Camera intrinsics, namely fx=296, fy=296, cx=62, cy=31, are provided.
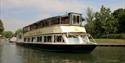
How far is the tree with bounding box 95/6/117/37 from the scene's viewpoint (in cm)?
7638

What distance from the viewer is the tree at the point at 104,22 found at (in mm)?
76375

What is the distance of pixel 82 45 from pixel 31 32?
2166 cm

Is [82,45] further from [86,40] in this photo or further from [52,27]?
[52,27]

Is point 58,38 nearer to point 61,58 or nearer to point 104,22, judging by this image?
point 61,58

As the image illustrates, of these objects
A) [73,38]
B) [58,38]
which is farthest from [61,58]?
[58,38]

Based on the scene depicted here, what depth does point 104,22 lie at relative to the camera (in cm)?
7656

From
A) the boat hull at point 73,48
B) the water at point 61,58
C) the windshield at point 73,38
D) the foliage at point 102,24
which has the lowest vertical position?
the water at point 61,58

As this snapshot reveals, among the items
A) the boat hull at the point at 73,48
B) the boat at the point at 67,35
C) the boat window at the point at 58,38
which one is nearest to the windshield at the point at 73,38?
the boat at the point at 67,35

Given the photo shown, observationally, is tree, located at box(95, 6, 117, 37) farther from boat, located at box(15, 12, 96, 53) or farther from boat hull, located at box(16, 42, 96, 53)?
boat hull, located at box(16, 42, 96, 53)

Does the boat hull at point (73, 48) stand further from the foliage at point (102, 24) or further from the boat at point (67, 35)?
the foliage at point (102, 24)

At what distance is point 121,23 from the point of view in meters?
90.0

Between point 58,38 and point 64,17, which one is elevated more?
point 64,17

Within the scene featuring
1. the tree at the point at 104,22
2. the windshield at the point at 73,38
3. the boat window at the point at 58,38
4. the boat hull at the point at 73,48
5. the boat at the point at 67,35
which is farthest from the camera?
the tree at the point at 104,22

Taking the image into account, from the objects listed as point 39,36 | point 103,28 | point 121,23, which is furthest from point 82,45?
point 121,23
